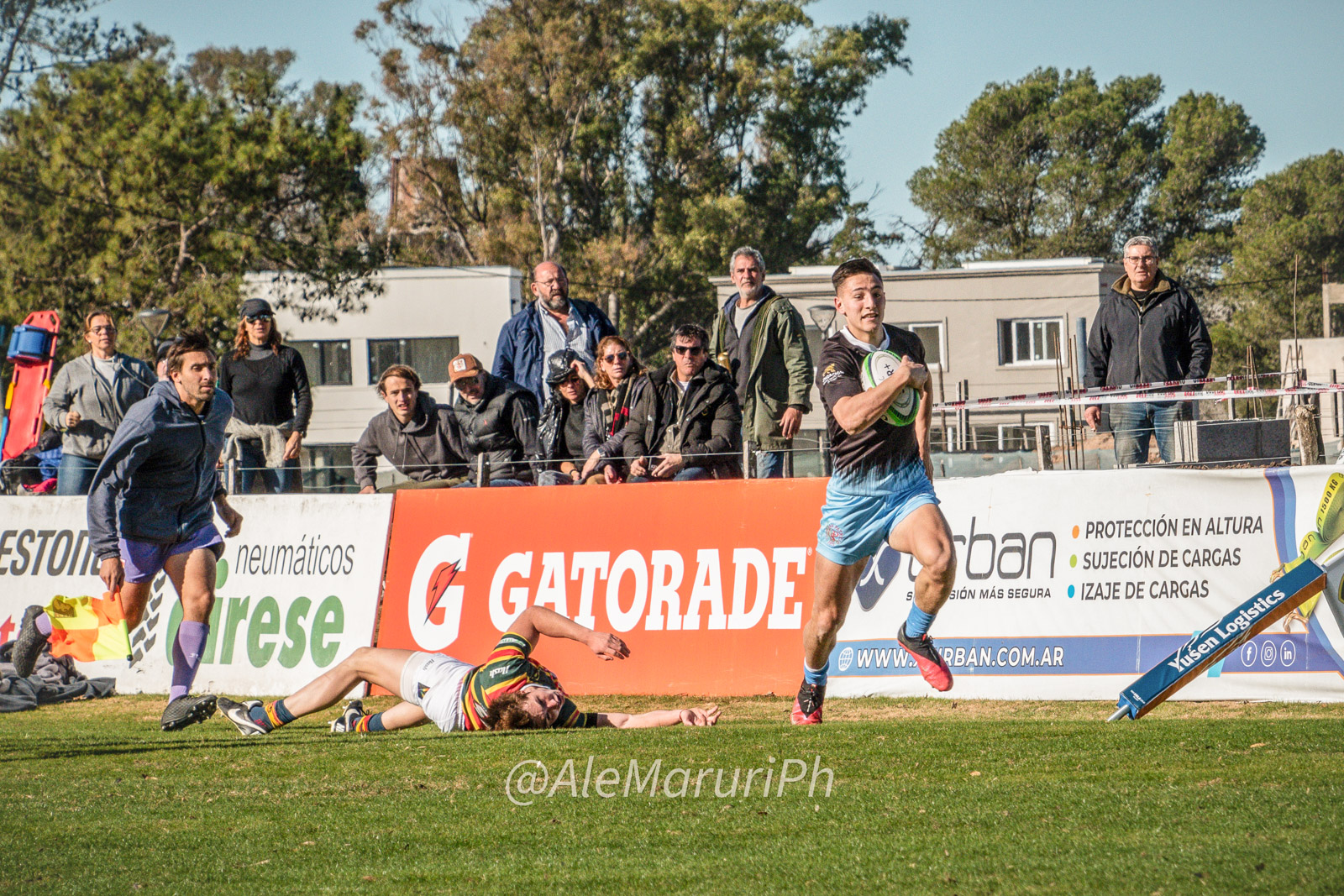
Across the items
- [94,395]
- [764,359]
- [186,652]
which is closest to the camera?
[186,652]

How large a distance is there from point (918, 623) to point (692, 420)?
12.7 ft

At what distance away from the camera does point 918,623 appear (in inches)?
274

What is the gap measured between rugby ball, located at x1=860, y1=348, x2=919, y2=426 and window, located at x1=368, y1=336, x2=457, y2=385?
127ft

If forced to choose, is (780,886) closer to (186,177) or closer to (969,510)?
(969,510)

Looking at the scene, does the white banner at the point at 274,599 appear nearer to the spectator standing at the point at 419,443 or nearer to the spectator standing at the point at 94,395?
the spectator standing at the point at 419,443

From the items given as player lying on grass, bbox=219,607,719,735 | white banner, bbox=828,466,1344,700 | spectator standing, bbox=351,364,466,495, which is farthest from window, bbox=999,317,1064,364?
player lying on grass, bbox=219,607,719,735

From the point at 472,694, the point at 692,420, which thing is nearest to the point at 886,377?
the point at 472,694

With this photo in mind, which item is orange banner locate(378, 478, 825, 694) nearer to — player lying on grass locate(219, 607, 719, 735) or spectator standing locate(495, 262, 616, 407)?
spectator standing locate(495, 262, 616, 407)

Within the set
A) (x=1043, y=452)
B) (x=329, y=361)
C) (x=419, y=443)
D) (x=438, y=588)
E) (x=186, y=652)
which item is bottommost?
(x=186, y=652)

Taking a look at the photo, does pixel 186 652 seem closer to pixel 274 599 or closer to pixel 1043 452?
pixel 274 599

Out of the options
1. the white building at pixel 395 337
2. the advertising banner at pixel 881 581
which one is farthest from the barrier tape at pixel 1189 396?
the white building at pixel 395 337

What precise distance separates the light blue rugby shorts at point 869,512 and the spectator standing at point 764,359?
3.43m

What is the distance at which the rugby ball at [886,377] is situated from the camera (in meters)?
6.57

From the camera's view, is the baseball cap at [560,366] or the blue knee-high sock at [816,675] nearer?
the blue knee-high sock at [816,675]
